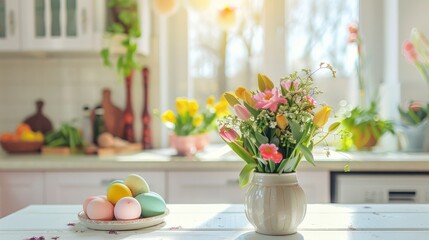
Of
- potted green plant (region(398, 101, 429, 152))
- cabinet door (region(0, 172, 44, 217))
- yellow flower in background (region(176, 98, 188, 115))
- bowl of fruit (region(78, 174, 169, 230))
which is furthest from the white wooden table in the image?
potted green plant (region(398, 101, 429, 152))

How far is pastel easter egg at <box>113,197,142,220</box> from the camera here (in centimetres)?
142

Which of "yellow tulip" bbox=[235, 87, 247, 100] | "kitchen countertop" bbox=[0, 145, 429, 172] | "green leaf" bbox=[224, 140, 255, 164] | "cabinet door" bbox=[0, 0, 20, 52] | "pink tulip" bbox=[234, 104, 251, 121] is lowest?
"kitchen countertop" bbox=[0, 145, 429, 172]

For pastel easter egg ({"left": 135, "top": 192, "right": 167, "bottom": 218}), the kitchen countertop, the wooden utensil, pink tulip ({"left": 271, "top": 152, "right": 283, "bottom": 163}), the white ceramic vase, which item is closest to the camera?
pink tulip ({"left": 271, "top": 152, "right": 283, "bottom": 163})

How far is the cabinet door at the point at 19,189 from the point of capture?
103 inches

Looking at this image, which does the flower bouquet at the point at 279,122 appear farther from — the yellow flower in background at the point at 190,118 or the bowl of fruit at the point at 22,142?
the bowl of fruit at the point at 22,142

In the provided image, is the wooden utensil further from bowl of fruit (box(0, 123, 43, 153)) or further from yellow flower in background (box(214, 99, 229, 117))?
yellow flower in background (box(214, 99, 229, 117))

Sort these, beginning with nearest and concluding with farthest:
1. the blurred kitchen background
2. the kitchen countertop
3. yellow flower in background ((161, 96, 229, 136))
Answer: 1. the kitchen countertop
2. yellow flower in background ((161, 96, 229, 136))
3. the blurred kitchen background

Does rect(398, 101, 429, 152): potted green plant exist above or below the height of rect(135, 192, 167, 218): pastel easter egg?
above

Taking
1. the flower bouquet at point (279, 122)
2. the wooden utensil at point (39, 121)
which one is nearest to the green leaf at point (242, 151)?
the flower bouquet at point (279, 122)

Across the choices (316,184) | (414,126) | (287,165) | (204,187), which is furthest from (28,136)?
(414,126)

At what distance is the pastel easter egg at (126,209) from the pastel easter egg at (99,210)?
2cm

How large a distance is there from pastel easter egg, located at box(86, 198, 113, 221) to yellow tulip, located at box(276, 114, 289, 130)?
521 millimetres

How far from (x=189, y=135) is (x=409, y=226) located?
4.79 ft

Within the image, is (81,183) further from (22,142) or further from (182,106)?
(182,106)
